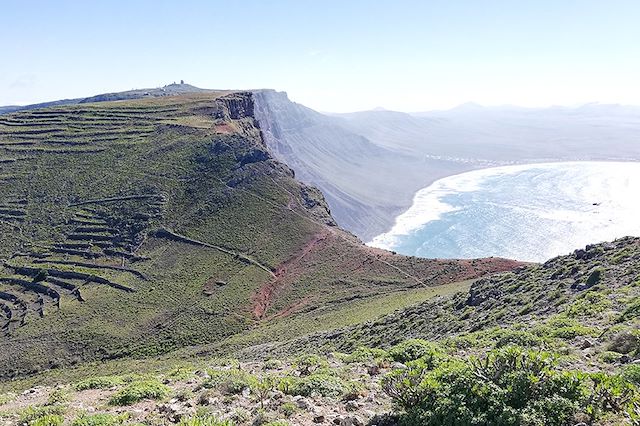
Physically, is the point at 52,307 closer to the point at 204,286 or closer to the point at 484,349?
the point at 204,286

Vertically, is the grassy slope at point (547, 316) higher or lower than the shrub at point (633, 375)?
lower

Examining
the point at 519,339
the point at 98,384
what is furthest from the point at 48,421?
the point at 519,339

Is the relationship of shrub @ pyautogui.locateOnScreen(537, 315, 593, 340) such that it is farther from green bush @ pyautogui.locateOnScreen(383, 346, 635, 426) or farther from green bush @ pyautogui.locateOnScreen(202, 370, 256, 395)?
green bush @ pyautogui.locateOnScreen(202, 370, 256, 395)

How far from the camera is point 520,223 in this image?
154250mm

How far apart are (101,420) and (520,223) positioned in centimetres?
16095

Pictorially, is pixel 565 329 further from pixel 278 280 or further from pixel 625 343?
pixel 278 280

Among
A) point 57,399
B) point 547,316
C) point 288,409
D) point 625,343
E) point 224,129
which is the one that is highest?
point 224,129

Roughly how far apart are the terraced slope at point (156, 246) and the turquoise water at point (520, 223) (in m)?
66.9

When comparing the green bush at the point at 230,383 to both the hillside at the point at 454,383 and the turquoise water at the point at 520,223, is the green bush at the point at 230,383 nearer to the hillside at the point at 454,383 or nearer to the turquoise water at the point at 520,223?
the hillside at the point at 454,383

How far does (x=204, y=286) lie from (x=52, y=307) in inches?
691

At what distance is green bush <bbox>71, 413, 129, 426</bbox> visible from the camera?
11.2 m

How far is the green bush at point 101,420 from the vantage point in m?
11.2

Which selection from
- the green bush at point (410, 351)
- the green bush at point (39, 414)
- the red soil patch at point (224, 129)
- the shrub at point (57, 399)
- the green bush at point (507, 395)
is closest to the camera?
the green bush at point (507, 395)

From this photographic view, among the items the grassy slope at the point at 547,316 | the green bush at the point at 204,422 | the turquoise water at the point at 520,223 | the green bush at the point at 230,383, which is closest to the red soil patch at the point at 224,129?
the turquoise water at the point at 520,223
